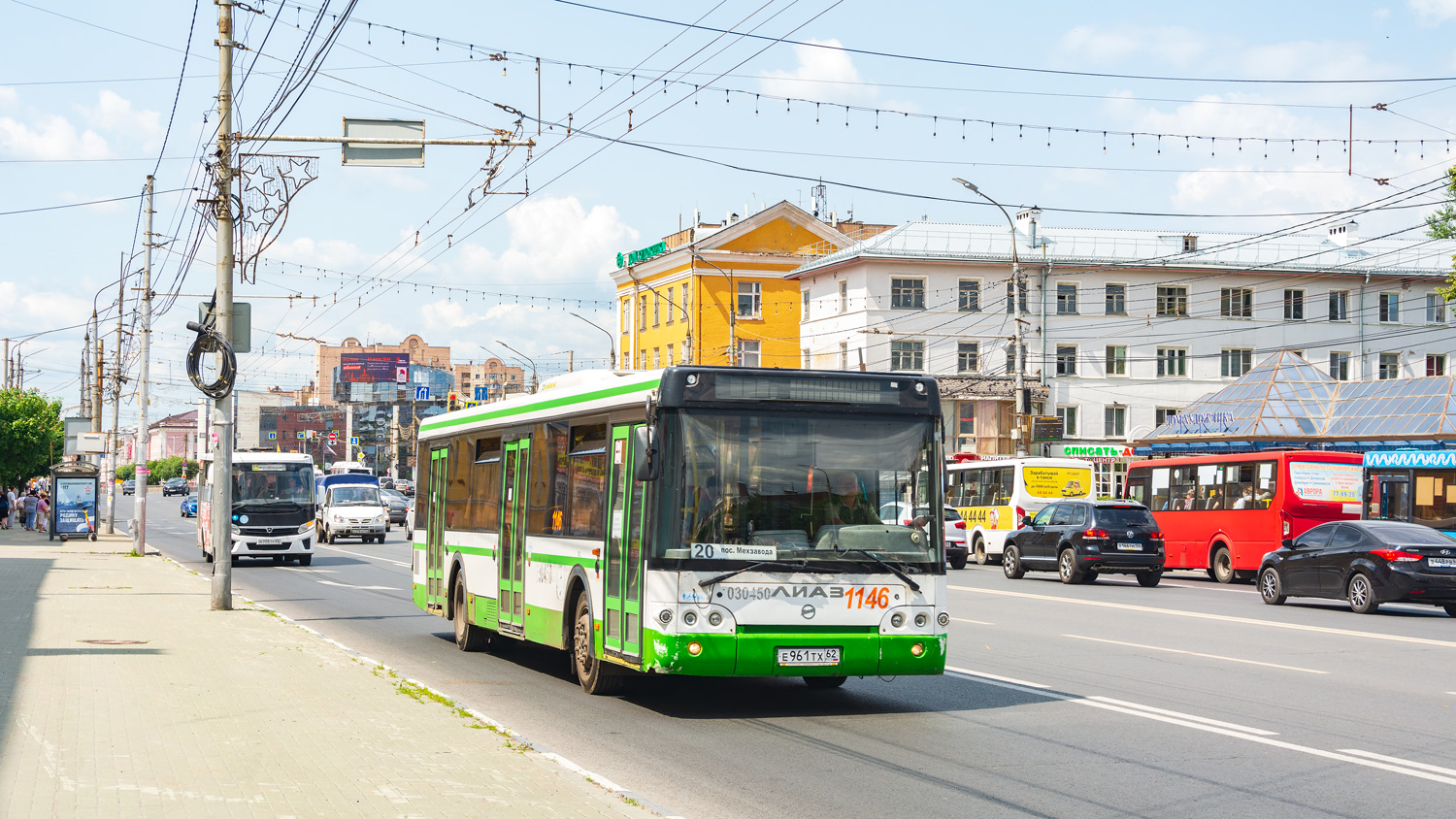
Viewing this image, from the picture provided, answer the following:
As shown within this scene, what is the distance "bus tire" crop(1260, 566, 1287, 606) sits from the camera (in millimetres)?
24578

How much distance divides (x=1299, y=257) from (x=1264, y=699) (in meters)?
61.6

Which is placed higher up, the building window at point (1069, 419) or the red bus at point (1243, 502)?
the building window at point (1069, 419)

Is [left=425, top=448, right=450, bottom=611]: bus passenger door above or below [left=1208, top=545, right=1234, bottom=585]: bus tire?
above

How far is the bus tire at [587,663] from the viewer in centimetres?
1230

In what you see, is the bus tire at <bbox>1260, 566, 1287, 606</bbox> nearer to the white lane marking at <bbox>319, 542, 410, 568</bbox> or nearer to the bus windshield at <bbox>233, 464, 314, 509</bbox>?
the white lane marking at <bbox>319, 542, 410, 568</bbox>

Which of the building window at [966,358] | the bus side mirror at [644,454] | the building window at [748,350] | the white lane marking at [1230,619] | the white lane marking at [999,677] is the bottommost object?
the white lane marking at [1230,619]

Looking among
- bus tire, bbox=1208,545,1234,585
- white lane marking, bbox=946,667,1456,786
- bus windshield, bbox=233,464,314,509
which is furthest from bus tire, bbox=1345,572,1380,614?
bus windshield, bbox=233,464,314,509

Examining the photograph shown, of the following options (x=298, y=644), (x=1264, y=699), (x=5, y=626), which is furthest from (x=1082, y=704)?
(x=5, y=626)

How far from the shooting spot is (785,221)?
74875 millimetres

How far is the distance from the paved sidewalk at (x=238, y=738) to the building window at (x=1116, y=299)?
54.7 meters

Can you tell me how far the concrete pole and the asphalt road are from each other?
1.78m

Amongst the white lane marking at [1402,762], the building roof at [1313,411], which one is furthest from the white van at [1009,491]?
the white lane marking at [1402,762]

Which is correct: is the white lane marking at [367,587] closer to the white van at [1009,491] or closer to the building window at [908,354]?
the white van at [1009,491]

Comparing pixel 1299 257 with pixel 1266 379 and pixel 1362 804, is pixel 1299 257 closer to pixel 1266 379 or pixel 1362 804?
pixel 1266 379
